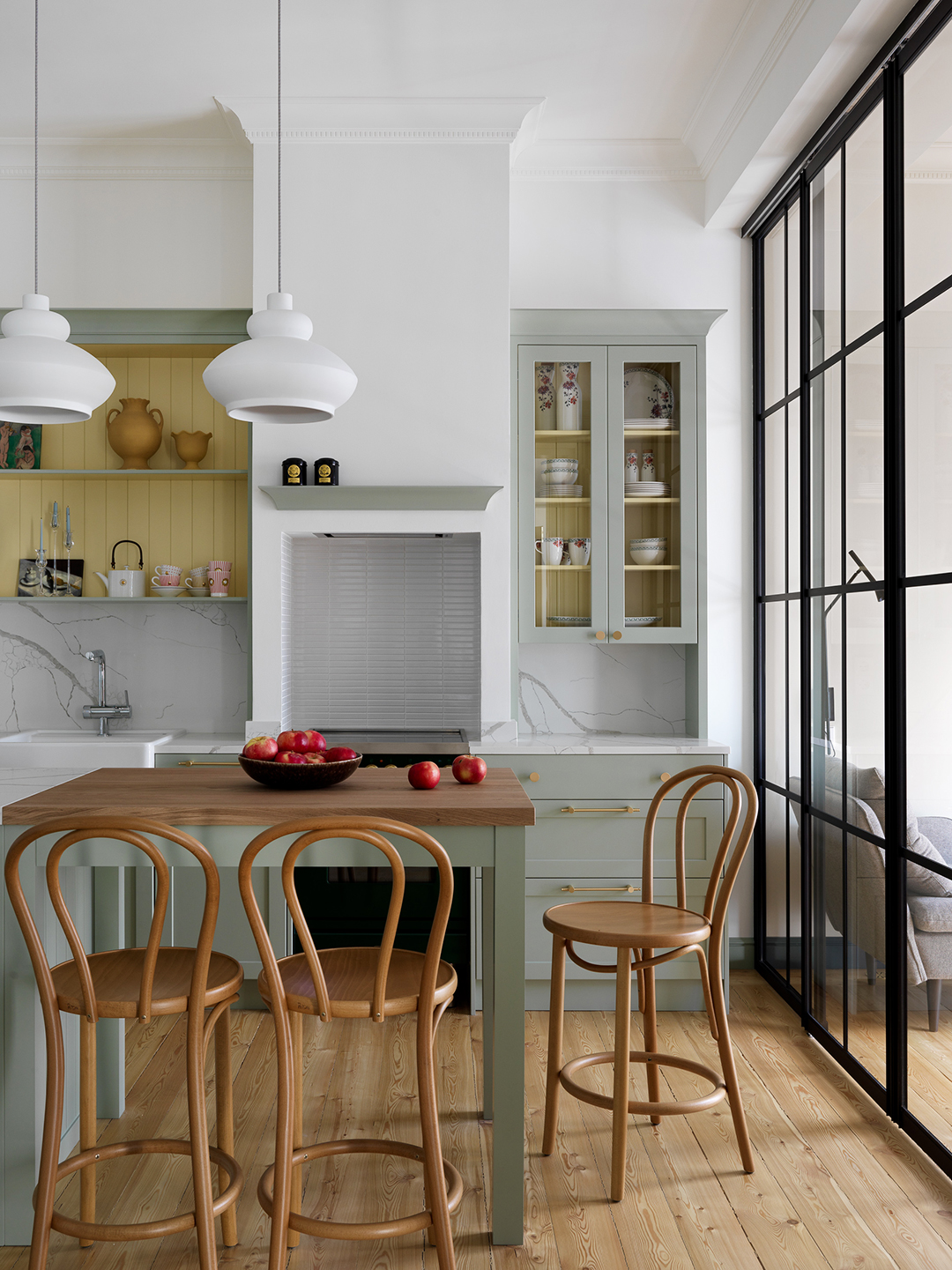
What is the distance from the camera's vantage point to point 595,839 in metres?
3.35

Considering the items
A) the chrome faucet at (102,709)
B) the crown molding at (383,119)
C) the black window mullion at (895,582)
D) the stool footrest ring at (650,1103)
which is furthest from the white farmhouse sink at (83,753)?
the black window mullion at (895,582)

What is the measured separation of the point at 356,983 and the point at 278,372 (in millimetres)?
1261

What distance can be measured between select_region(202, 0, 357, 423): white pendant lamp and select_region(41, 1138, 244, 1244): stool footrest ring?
1.52 m

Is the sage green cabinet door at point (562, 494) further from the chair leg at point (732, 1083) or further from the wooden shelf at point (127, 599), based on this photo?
the chair leg at point (732, 1083)

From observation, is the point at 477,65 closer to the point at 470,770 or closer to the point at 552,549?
the point at 552,549

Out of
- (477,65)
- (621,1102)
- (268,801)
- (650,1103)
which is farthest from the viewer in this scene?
(477,65)

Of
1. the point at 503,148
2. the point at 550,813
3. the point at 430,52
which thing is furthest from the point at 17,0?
the point at 550,813

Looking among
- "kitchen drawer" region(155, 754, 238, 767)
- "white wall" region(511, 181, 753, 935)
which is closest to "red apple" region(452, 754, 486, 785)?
"kitchen drawer" region(155, 754, 238, 767)

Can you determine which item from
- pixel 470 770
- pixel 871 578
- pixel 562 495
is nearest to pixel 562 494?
pixel 562 495

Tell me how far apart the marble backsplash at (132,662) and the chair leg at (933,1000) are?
2.73 meters

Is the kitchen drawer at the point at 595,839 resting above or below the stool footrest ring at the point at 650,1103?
above

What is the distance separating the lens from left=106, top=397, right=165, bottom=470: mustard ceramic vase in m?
3.86

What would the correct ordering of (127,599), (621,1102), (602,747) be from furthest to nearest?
(127,599) → (602,747) → (621,1102)

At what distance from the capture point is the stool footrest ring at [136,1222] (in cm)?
182
